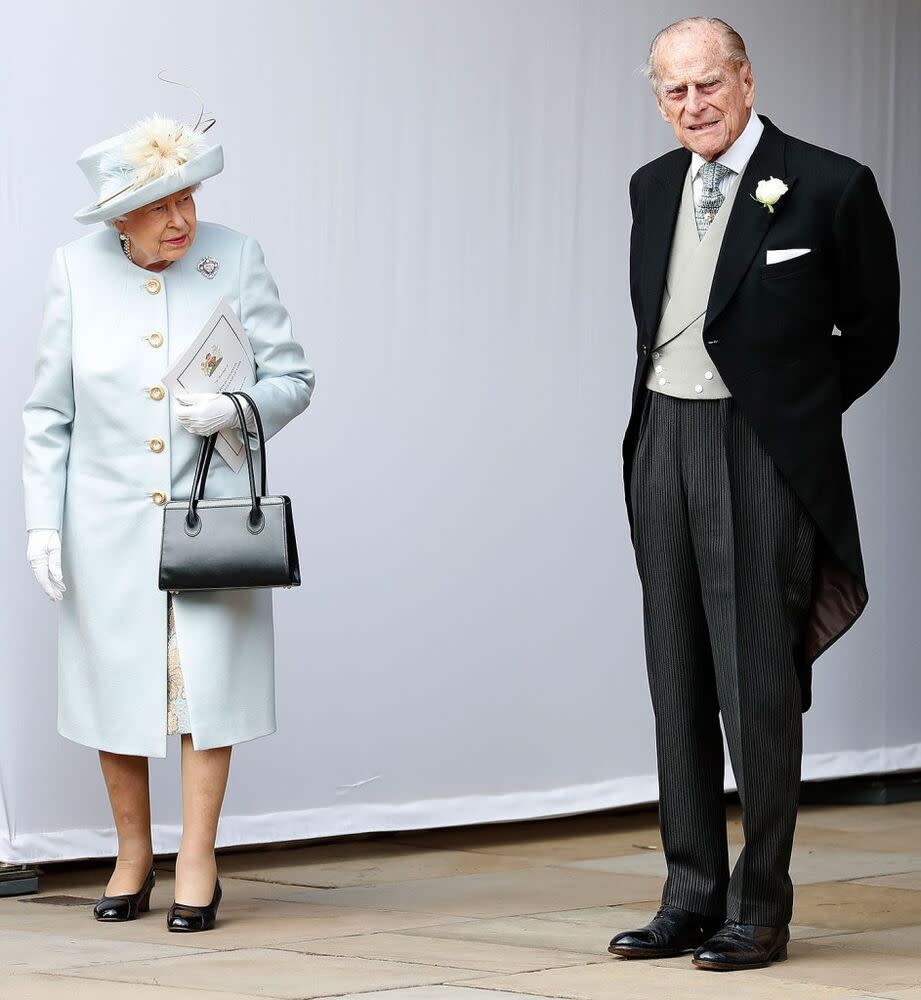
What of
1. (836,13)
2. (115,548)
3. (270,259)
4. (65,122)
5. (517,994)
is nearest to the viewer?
(517,994)

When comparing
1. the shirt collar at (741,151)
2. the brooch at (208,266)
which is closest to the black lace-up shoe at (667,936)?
the shirt collar at (741,151)

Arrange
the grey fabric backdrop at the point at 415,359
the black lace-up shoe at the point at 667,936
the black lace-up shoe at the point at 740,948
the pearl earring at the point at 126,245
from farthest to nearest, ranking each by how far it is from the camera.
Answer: the grey fabric backdrop at the point at 415,359, the pearl earring at the point at 126,245, the black lace-up shoe at the point at 667,936, the black lace-up shoe at the point at 740,948

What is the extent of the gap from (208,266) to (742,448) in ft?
3.72

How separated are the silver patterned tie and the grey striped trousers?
286mm

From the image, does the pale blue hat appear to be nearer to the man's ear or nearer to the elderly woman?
the elderly woman

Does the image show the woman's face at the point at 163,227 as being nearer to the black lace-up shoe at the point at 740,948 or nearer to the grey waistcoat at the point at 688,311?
the grey waistcoat at the point at 688,311

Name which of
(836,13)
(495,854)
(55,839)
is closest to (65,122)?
(55,839)

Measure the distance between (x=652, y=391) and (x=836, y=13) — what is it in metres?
2.85

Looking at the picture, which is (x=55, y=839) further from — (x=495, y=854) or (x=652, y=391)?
(x=652, y=391)

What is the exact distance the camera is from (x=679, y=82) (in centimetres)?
296

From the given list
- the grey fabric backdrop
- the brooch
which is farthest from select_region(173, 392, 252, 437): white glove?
the grey fabric backdrop

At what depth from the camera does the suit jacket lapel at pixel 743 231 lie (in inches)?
116

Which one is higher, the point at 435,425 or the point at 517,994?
the point at 435,425

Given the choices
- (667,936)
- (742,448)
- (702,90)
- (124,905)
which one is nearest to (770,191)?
(702,90)
